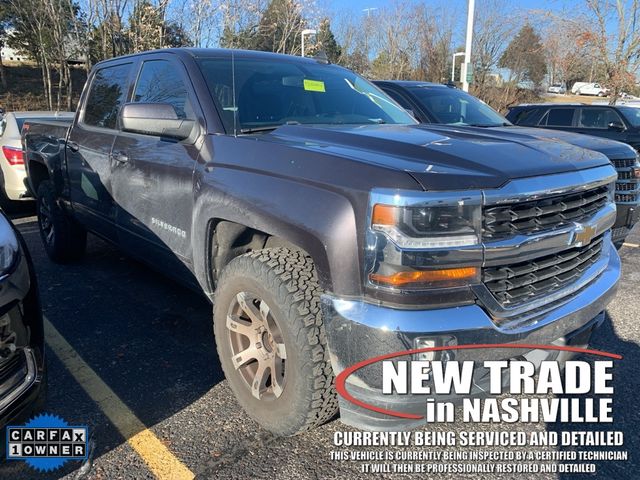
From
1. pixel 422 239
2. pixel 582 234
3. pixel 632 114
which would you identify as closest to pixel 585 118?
pixel 632 114

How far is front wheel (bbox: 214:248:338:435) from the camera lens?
217 cm

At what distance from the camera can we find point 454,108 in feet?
22.5

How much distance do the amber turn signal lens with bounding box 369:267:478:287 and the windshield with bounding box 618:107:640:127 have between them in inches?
414

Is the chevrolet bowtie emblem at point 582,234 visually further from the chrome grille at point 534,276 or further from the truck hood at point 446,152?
the truck hood at point 446,152

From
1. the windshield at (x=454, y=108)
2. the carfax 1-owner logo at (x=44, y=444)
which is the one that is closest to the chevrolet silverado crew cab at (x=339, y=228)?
the carfax 1-owner logo at (x=44, y=444)

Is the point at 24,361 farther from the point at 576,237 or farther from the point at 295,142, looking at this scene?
the point at 576,237

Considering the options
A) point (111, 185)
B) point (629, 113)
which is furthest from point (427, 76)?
point (111, 185)

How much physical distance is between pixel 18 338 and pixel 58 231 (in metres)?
3.05

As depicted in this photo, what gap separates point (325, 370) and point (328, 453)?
1.80 feet

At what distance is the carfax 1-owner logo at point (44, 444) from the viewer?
7.70 ft

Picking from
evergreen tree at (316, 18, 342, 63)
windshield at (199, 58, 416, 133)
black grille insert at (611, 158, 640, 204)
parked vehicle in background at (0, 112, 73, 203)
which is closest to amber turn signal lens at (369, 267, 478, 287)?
windshield at (199, 58, 416, 133)

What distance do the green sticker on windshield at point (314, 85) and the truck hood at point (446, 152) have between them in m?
0.63

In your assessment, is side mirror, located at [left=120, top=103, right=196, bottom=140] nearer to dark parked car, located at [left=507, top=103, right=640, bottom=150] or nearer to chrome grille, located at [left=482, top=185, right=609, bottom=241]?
chrome grille, located at [left=482, top=185, right=609, bottom=241]

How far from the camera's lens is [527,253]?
81.4 inches
